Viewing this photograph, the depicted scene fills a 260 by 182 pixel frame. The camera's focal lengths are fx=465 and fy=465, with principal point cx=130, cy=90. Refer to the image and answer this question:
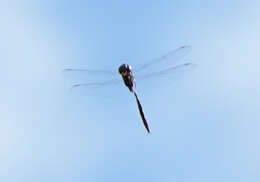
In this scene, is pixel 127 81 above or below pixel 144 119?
above

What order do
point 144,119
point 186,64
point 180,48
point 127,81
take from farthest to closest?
point 144,119
point 127,81
point 186,64
point 180,48

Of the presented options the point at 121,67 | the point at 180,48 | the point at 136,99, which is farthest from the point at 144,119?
the point at 180,48

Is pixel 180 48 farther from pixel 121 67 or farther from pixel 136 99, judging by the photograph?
pixel 136 99

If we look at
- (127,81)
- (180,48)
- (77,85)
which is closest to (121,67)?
(127,81)

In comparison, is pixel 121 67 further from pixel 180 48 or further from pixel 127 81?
pixel 180 48

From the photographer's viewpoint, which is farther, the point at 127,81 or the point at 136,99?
the point at 136,99

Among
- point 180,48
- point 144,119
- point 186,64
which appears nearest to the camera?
point 180,48
